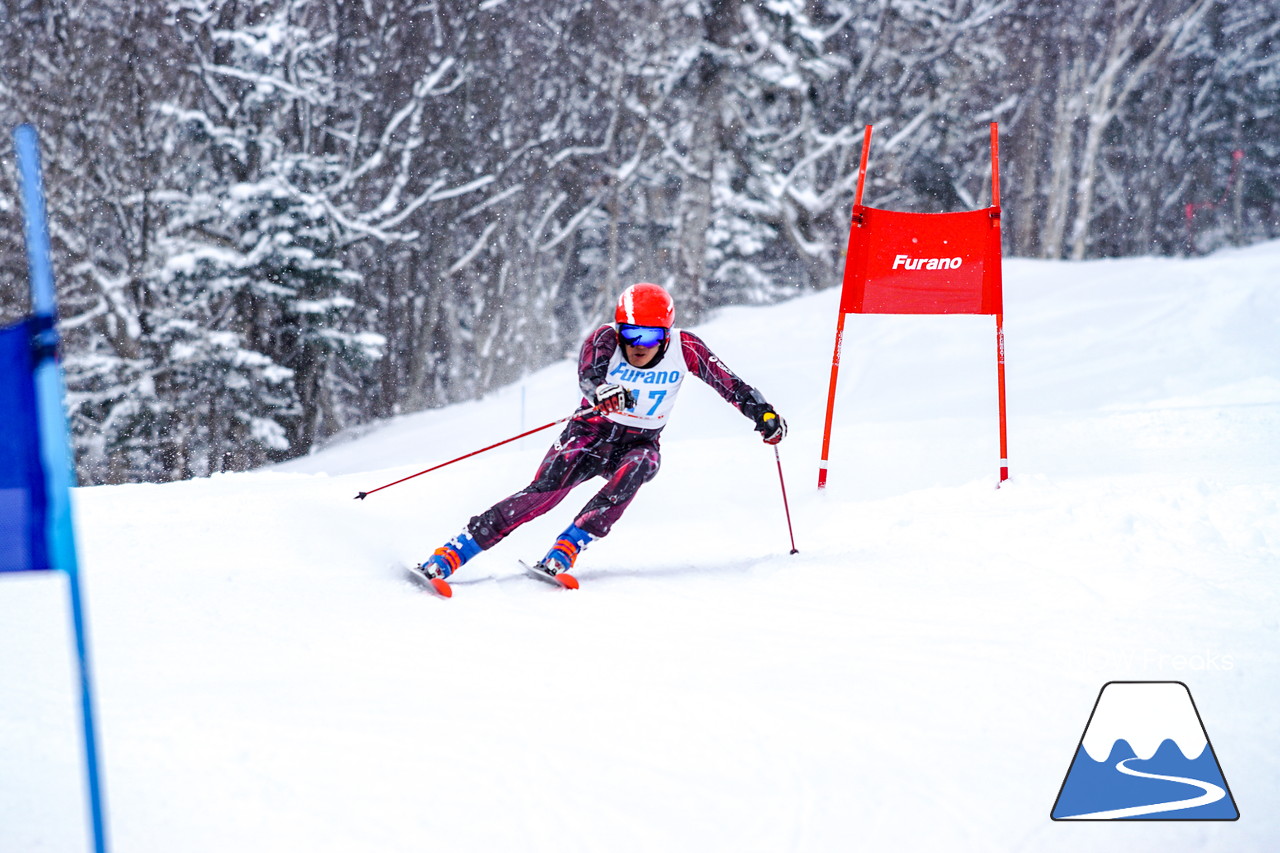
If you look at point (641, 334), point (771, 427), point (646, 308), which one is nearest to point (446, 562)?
point (641, 334)

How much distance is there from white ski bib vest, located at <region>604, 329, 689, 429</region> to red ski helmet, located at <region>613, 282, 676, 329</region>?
175mm

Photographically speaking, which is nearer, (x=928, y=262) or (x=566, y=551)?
(x=566, y=551)

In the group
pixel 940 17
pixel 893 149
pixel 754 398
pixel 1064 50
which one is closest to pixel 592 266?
pixel 893 149

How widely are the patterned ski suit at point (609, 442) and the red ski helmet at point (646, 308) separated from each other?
0.44 ft

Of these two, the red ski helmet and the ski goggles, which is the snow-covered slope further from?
the red ski helmet

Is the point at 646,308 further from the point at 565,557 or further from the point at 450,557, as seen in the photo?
the point at 450,557

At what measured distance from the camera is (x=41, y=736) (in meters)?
2.86

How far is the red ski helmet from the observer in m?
5.24

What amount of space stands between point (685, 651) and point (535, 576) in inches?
57.0

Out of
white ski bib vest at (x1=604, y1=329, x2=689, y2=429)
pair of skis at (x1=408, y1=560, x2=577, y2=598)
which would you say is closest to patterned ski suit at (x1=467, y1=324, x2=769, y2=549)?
white ski bib vest at (x1=604, y1=329, x2=689, y2=429)

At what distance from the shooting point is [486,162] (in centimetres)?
2309

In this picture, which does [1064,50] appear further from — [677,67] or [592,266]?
[592,266]

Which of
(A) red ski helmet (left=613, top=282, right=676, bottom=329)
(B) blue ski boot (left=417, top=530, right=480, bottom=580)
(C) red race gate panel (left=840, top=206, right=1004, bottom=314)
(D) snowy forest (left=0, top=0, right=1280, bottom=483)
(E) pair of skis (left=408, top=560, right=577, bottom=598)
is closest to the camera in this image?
(E) pair of skis (left=408, top=560, right=577, bottom=598)

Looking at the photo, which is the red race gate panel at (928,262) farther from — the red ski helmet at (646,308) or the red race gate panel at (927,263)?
the red ski helmet at (646,308)
